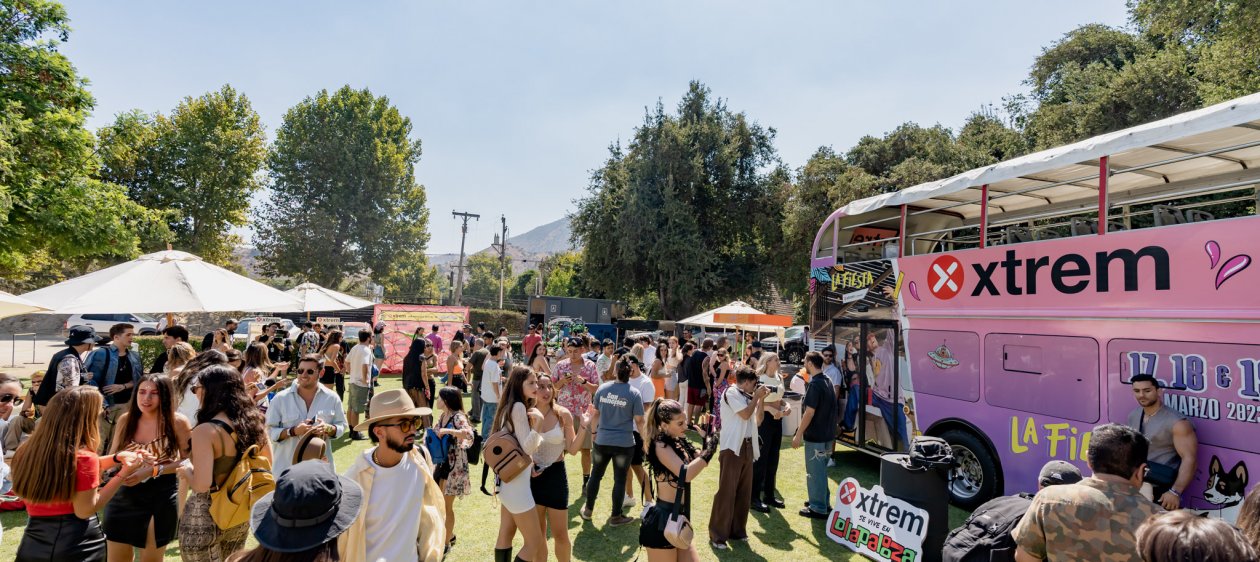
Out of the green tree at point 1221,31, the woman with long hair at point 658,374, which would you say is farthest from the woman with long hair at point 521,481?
A: the green tree at point 1221,31

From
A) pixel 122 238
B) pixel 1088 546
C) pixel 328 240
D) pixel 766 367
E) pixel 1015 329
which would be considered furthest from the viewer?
pixel 328 240

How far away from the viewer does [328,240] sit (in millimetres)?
42688

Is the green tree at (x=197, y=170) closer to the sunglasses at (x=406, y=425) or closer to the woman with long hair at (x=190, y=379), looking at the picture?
the woman with long hair at (x=190, y=379)

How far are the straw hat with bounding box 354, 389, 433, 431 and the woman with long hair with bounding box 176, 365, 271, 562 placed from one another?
1.01 m

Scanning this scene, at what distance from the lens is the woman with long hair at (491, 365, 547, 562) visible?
4.18 metres

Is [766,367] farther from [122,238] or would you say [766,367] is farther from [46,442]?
[122,238]

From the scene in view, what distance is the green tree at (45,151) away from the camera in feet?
41.8

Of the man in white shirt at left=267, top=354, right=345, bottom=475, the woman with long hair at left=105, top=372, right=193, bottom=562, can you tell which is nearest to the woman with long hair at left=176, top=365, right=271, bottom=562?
the woman with long hair at left=105, top=372, right=193, bottom=562

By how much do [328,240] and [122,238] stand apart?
97.1 feet

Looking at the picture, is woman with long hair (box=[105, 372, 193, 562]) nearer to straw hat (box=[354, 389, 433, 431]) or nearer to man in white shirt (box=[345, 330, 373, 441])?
straw hat (box=[354, 389, 433, 431])

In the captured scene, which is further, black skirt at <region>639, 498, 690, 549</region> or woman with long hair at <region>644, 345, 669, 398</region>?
woman with long hair at <region>644, 345, 669, 398</region>

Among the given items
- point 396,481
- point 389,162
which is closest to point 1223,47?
point 396,481

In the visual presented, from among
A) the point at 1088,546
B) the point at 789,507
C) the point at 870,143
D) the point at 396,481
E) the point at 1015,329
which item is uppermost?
the point at 870,143

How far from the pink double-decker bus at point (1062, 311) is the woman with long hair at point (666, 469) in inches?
161
